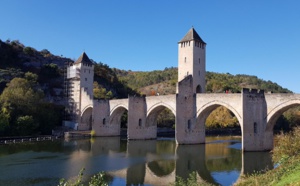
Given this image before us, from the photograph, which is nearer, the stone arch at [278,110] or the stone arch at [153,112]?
the stone arch at [278,110]

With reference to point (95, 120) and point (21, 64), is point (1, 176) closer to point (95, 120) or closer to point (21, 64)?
point (95, 120)

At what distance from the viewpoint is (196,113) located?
29.5m

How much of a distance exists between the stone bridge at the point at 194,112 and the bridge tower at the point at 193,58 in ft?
6.87

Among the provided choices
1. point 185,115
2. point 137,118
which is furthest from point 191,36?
point 137,118

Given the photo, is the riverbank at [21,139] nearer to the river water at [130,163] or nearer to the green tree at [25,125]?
the green tree at [25,125]

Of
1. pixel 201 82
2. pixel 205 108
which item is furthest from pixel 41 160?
pixel 201 82

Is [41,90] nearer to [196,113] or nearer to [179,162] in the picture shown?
[196,113]

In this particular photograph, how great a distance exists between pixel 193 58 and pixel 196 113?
617 centimetres

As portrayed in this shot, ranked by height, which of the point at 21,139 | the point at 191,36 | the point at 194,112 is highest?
the point at 191,36

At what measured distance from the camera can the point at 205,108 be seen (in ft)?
94.4

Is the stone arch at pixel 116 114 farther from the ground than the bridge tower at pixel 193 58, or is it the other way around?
the bridge tower at pixel 193 58

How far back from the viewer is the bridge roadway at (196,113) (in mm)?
24453

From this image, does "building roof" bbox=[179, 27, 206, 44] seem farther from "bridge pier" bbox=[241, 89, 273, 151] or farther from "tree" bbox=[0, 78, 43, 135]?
"tree" bbox=[0, 78, 43, 135]

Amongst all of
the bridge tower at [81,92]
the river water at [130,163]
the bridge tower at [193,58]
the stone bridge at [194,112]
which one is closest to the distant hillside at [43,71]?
the bridge tower at [81,92]
